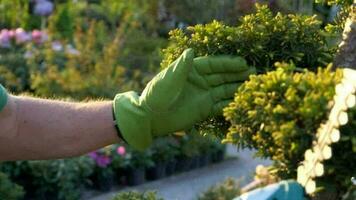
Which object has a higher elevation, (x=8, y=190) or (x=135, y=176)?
(x=8, y=190)

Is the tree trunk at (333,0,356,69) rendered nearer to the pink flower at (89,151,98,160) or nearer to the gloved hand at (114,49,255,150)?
the gloved hand at (114,49,255,150)

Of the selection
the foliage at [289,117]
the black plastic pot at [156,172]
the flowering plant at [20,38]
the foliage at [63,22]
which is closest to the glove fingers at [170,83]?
the foliage at [289,117]

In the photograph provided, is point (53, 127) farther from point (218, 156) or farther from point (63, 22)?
point (63, 22)

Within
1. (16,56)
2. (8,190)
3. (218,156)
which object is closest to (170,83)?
(8,190)

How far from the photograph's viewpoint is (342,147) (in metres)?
1.70

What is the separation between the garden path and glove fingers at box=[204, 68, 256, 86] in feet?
10.7

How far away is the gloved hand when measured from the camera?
7.13 feet

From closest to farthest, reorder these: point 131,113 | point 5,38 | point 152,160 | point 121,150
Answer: point 131,113 → point 121,150 → point 152,160 → point 5,38

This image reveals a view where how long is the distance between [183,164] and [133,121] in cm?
421

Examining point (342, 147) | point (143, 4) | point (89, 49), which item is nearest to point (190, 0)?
point (143, 4)

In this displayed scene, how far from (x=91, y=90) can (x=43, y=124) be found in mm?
4084

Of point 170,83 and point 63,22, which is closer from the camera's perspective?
point 170,83

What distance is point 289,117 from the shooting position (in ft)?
5.53

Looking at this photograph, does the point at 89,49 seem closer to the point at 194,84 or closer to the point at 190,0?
the point at 190,0
